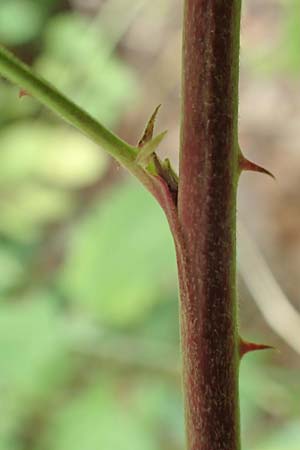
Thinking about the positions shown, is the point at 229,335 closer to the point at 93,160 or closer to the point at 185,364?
the point at 185,364

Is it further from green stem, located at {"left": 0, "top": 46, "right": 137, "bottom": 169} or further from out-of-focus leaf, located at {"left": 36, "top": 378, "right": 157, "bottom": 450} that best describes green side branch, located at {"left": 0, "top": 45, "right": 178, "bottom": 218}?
out-of-focus leaf, located at {"left": 36, "top": 378, "right": 157, "bottom": 450}

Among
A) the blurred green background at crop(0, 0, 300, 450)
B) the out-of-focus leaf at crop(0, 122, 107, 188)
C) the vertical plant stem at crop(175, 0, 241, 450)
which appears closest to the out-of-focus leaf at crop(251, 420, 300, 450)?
the blurred green background at crop(0, 0, 300, 450)

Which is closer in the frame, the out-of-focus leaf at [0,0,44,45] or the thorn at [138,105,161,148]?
the thorn at [138,105,161,148]

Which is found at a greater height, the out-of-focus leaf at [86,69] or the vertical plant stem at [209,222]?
the out-of-focus leaf at [86,69]

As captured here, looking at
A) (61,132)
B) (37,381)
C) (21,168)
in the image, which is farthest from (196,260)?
(61,132)

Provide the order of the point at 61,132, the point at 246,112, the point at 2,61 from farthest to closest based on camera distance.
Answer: the point at 246,112 < the point at 61,132 < the point at 2,61

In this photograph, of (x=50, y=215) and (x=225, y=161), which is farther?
(x=50, y=215)

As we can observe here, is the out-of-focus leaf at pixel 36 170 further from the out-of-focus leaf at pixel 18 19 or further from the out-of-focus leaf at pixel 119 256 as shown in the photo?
the out-of-focus leaf at pixel 119 256

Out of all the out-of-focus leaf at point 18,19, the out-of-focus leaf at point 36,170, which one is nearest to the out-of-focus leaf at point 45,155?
the out-of-focus leaf at point 36,170
